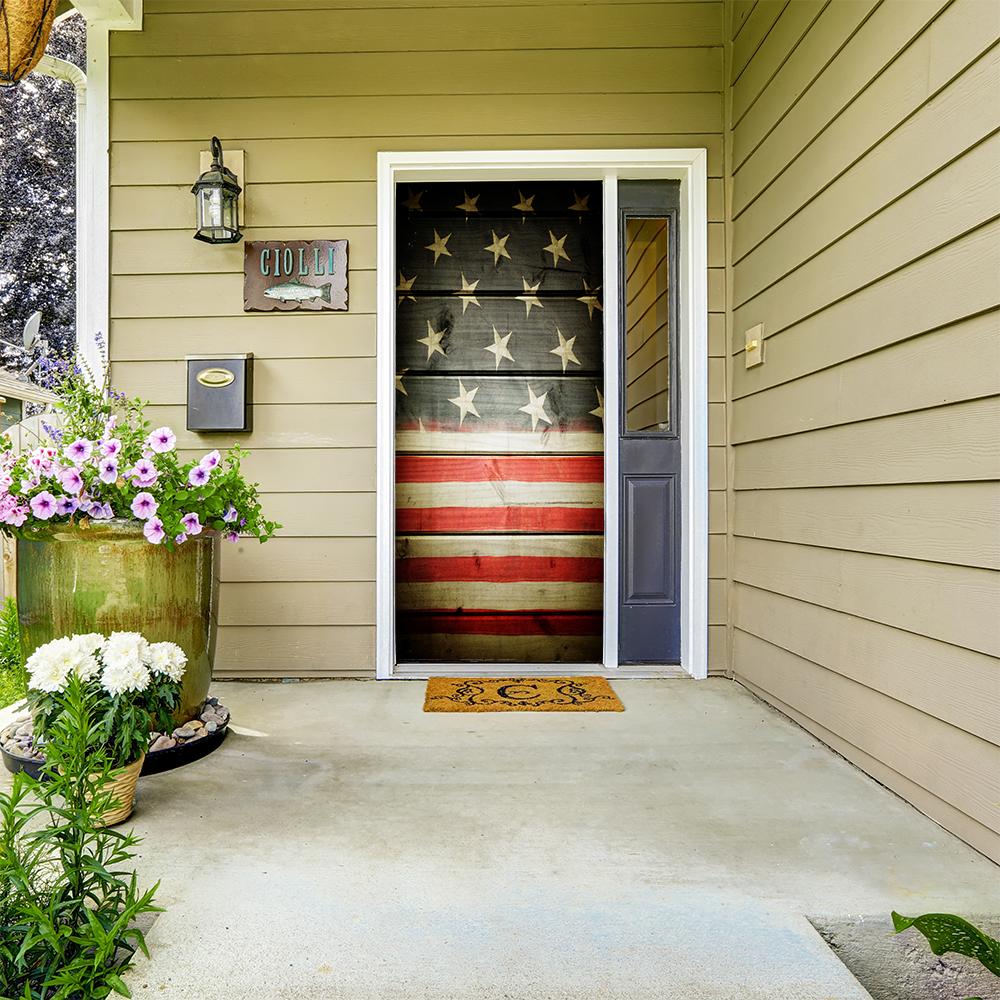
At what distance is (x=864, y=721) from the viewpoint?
6.23 ft

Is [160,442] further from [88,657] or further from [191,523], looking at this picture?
[88,657]

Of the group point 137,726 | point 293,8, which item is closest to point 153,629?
point 137,726

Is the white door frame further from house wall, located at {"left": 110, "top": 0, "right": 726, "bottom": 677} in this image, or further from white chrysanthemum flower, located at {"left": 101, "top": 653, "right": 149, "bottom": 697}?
white chrysanthemum flower, located at {"left": 101, "top": 653, "right": 149, "bottom": 697}

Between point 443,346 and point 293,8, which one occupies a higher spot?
point 293,8

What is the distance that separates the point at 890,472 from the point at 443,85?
7.11 ft

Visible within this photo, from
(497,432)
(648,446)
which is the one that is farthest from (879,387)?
(497,432)

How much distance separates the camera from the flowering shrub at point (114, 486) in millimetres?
1857

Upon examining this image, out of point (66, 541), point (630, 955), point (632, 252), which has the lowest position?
point (630, 955)

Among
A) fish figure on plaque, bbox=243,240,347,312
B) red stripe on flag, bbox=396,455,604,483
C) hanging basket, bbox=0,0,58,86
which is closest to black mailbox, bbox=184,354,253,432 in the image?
fish figure on plaque, bbox=243,240,347,312

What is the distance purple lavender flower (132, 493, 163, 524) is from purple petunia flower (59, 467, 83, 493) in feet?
0.43

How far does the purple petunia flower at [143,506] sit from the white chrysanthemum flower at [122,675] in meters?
0.44

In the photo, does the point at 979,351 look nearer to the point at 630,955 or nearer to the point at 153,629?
the point at 630,955

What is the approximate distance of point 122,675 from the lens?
1526 mm

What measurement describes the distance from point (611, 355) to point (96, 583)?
6.32 ft
